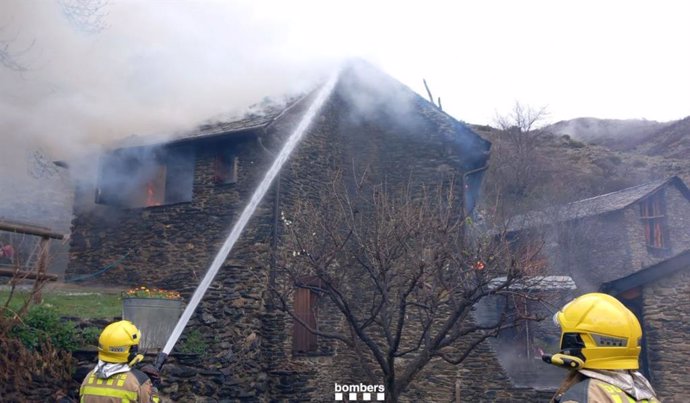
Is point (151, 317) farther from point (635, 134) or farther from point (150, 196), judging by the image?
point (635, 134)

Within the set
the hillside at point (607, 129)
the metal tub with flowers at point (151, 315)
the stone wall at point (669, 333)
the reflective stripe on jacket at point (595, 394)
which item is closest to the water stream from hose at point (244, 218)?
the metal tub with flowers at point (151, 315)

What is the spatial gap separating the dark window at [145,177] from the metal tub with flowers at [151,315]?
3.72 m

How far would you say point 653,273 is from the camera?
1320 cm

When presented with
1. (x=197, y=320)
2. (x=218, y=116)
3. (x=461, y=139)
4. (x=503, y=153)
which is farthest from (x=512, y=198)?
(x=197, y=320)

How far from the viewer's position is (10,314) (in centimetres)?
→ 863

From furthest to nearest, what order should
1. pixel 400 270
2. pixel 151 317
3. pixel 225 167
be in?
1. pixel 225 167
2. pixel 151 317
3. pixel 400 270

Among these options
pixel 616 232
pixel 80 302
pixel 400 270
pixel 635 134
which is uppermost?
pixel 635 134

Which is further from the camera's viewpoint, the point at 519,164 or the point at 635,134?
the point at 635,134

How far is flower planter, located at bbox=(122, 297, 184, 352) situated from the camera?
1025 cm

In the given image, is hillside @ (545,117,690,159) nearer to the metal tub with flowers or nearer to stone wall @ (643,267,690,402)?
stone wall @ (643,267,690,402)

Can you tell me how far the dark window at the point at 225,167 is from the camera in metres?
13.6

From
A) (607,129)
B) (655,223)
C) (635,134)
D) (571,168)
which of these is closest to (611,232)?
(655,223)

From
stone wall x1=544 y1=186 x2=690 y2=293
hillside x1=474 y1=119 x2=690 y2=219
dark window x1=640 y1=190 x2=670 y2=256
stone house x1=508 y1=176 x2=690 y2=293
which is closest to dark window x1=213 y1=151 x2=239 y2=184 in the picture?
stone house x1=508 y1=176 x2=690 y2=293

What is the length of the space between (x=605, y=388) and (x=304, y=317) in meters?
10.9
